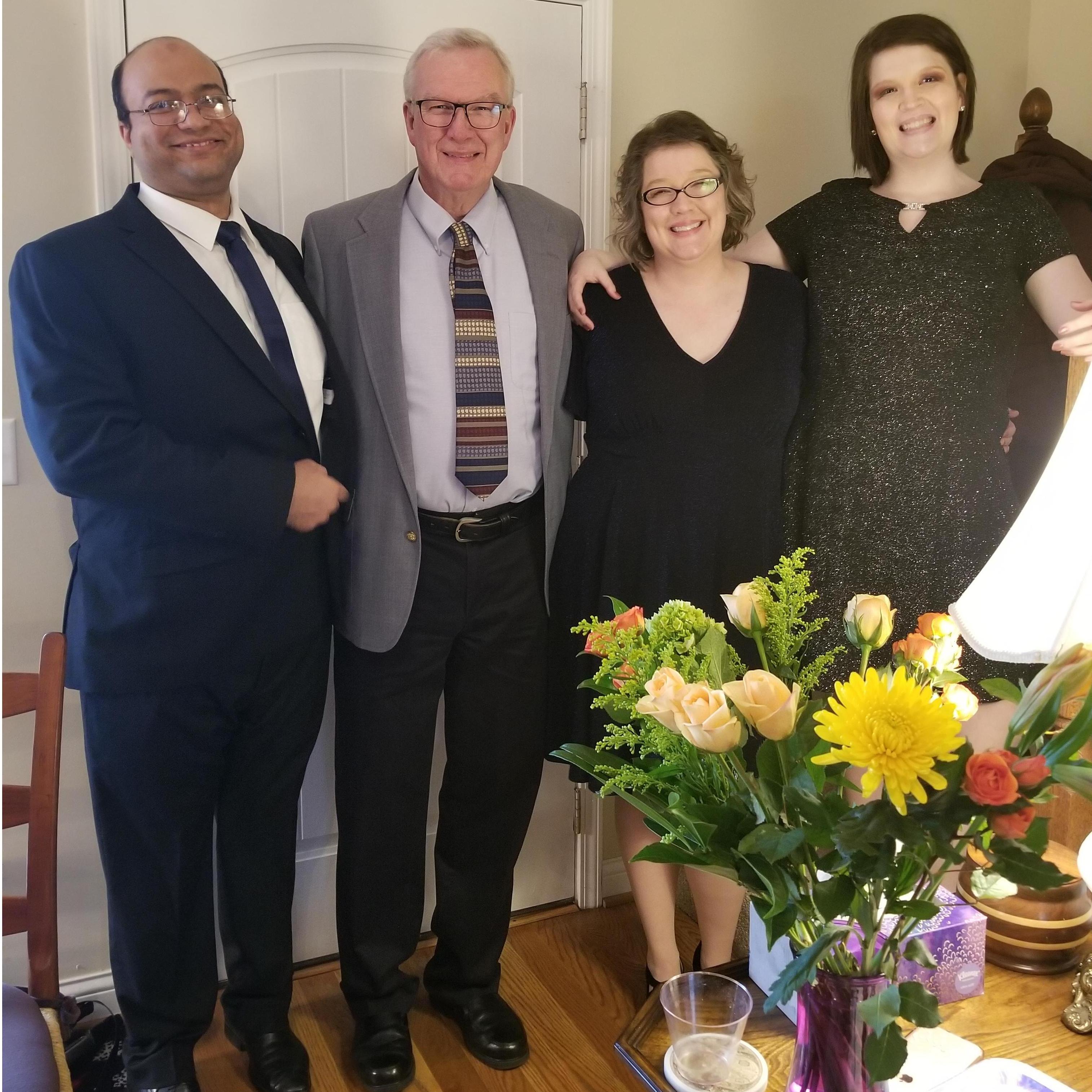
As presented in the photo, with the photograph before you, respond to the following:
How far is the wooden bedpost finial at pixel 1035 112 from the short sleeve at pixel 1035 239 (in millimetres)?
541

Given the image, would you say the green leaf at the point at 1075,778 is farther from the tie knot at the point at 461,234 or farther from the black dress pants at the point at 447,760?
the tie knot at the point at 461,234

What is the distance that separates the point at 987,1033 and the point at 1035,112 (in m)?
1.99

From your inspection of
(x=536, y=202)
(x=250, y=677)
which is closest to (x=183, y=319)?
(x=250, y=677)

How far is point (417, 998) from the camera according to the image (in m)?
2.23

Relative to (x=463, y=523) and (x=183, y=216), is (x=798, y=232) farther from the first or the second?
(x=183, y=216)

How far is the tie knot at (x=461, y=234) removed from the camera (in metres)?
1.88

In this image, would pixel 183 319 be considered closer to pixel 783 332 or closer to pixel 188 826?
pixel 188 826

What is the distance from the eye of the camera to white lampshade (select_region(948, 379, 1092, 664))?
3.48ft

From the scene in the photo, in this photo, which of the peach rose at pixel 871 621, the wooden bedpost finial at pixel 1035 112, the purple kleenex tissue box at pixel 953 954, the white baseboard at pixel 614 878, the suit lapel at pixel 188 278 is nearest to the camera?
the peach rose at pixel 871 621

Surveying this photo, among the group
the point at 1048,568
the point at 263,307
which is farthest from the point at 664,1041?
the point at 263,307

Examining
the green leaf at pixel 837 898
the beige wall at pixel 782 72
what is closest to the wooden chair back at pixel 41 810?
the green leaf at pixel 837 898

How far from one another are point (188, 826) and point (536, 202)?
1.31 metres

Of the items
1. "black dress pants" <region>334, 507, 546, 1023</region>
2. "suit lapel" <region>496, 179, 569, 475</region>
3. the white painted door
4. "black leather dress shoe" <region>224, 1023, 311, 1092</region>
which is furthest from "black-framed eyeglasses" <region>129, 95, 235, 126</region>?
"black leather dress shoe" <region>224, 1023, 311, 1092</region>

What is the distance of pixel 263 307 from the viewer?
1.72 metres
